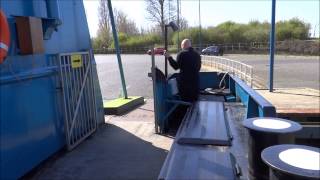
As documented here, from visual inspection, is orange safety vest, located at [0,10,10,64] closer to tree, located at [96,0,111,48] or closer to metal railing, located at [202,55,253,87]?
metal railing, located at [202,55,253,87]

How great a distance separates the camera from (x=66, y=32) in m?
7.65

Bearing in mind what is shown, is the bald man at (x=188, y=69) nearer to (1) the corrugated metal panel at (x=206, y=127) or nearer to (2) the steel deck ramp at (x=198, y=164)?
(1) the corrugated metal panel at (x=206, y=127)

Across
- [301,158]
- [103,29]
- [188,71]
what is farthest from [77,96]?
[103,29]

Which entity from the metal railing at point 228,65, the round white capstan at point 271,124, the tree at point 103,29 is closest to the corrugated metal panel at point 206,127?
the round white capstan at point 271,124

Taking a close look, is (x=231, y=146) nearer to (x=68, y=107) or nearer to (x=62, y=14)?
(x=68, y=107)

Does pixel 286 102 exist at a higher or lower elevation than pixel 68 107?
lower

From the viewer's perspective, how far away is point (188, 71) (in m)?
8.25

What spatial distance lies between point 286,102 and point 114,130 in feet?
19.3

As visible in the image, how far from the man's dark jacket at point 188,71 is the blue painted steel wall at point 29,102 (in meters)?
2.40

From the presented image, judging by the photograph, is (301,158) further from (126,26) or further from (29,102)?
(126,26)

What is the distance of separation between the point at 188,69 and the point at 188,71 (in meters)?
0.05

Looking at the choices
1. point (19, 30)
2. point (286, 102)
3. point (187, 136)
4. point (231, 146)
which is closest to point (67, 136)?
point (19, 30)

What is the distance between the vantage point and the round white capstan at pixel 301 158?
7.57 feet

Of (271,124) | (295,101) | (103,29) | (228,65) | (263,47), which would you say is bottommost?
(263,47)
